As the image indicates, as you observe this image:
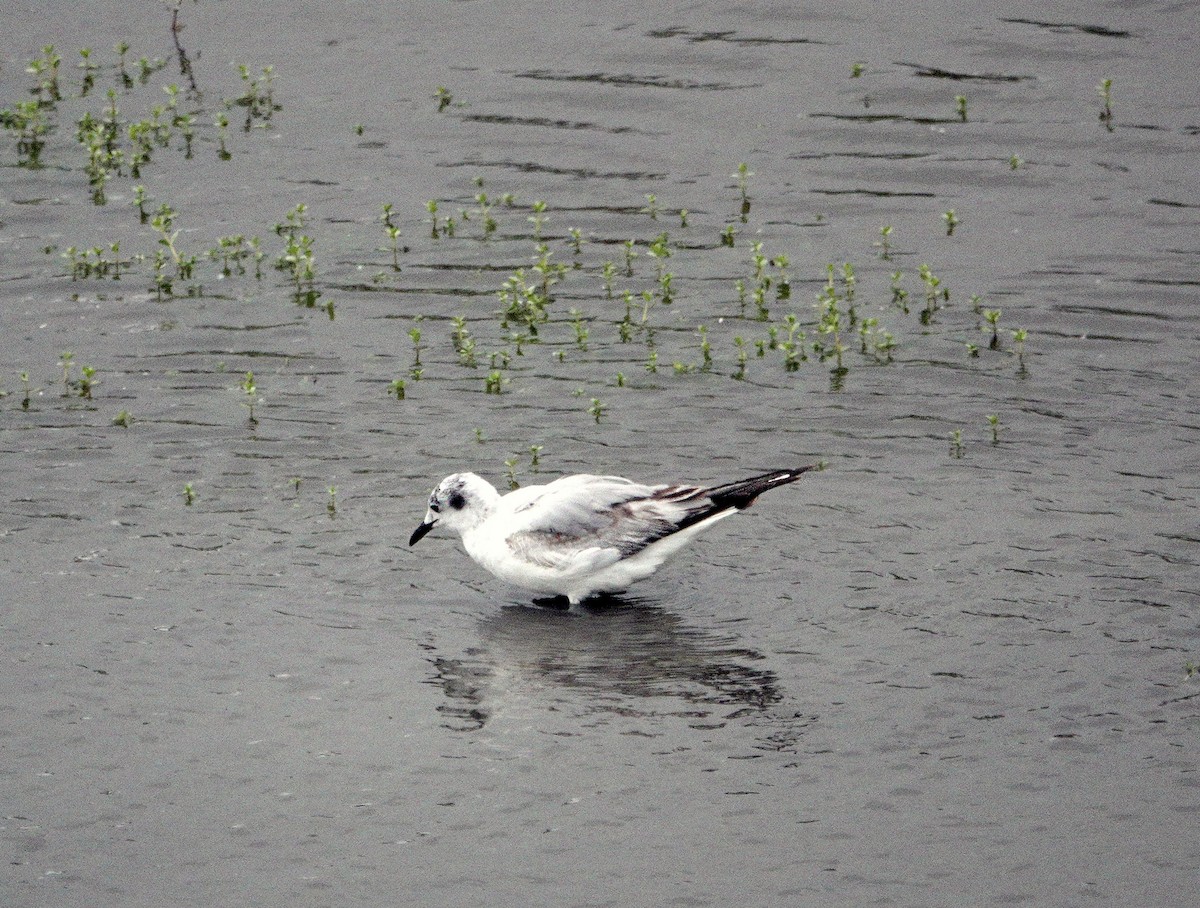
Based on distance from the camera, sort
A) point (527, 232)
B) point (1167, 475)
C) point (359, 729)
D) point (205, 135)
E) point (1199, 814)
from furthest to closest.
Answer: point (205, 135) < point (527, 232) < point (1167, 475) < point (359, 729) < point (1199, 814)

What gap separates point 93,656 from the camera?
11.6 m

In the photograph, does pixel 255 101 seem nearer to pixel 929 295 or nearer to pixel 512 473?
pixel 929 295

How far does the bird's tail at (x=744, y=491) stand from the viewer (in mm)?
12492

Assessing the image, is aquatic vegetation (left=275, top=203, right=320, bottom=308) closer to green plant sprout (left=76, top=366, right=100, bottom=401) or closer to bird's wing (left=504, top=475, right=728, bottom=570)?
green plant sprout (left=76, top=366, right=100, bottom=401)

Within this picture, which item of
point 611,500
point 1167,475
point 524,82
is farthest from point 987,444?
point 524,82

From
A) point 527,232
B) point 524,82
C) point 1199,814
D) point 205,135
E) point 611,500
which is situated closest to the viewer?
point 1199,814

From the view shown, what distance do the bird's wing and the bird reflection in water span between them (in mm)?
441

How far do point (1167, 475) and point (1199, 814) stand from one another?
4.82 meters

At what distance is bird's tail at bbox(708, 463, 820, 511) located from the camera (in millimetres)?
12492

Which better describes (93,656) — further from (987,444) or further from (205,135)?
(205,135)

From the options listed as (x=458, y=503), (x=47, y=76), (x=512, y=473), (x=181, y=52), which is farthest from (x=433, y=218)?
(x=458, y=503)

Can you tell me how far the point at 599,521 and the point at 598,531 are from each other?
73mm

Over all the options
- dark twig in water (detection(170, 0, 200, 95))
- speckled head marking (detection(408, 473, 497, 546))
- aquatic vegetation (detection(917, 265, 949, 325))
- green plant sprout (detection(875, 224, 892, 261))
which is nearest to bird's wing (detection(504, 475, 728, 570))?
speckled head marking (detection(408, 473, 497, 546))

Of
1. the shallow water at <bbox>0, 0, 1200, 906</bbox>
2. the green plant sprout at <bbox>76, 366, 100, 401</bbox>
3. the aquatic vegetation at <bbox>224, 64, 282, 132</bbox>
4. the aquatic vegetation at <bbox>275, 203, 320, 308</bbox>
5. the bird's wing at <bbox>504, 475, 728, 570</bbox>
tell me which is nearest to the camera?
the shallow water at <bbox>0, 0, 1200, 906</bbox>
